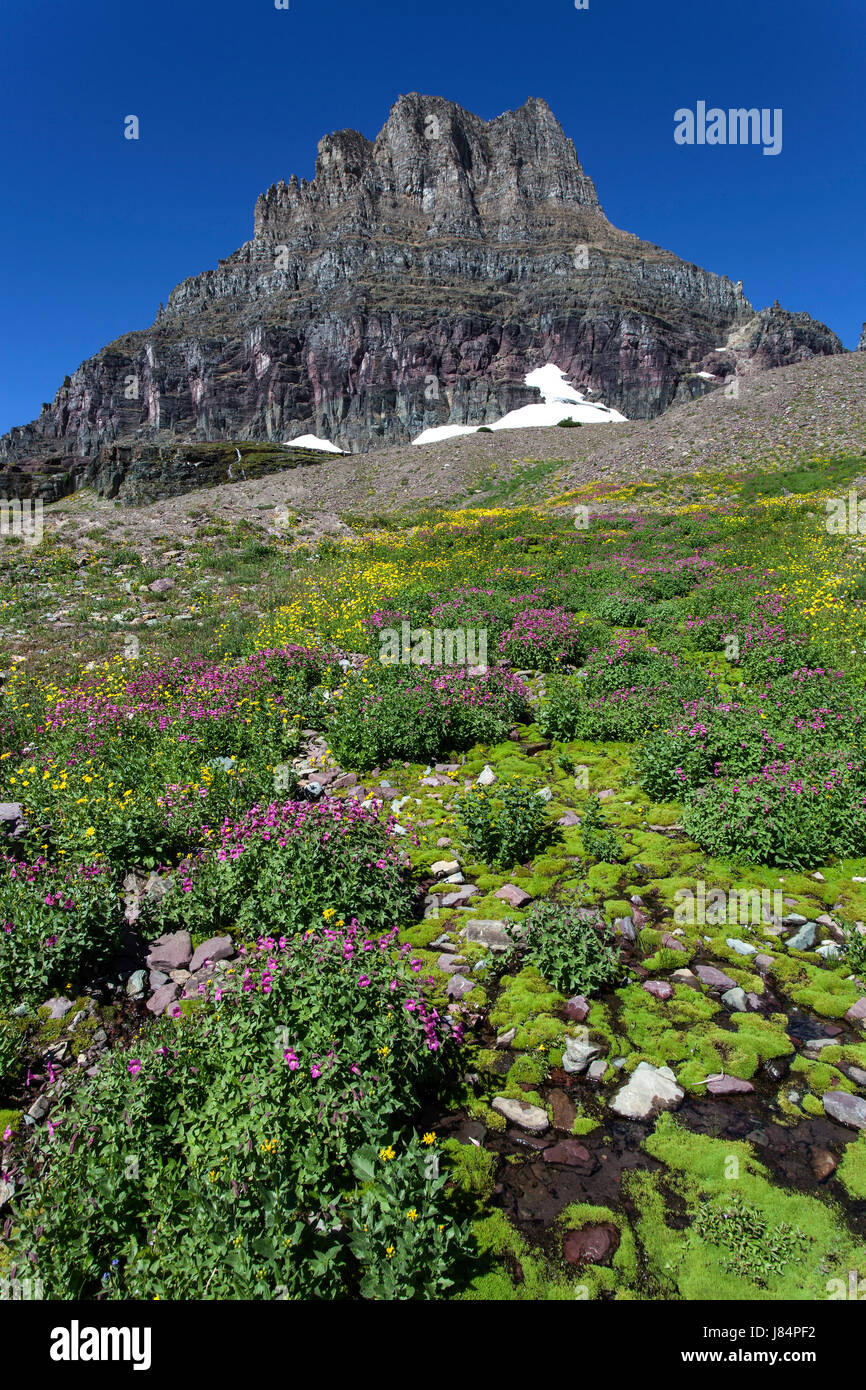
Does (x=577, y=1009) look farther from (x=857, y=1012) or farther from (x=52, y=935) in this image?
(x=52, y=935)

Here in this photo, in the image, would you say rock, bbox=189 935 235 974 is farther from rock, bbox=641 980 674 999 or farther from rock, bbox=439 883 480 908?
Result: rock, bbox=641 980 674 999

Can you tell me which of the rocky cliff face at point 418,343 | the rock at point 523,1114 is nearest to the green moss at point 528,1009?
the rock at point 523,1114

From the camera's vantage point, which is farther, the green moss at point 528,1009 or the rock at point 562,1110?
the green moss at point 528,1009

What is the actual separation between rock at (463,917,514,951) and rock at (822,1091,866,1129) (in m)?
2.56

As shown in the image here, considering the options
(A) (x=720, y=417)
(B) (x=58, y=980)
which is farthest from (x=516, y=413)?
(B) (x=58, y=980)

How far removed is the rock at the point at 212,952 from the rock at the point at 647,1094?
3651mm

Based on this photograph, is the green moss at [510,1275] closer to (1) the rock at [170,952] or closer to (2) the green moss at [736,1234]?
(2) the green moss at [736,1234]

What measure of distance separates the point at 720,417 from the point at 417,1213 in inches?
1954

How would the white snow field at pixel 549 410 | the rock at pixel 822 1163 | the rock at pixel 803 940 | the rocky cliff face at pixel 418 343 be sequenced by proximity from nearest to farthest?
1. the rock at pixel 822 1163
2. the rock at pixel 803 940
3. the white snow field at pixel 549 410
4. the rocky cliff face at pixel 418 343

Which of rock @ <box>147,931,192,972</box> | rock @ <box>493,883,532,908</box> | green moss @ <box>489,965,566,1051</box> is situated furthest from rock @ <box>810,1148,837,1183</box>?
rock @ <box>147,931,192,972</box>

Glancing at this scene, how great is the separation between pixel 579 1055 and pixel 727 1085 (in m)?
1.02

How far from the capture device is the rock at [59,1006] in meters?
5.34
